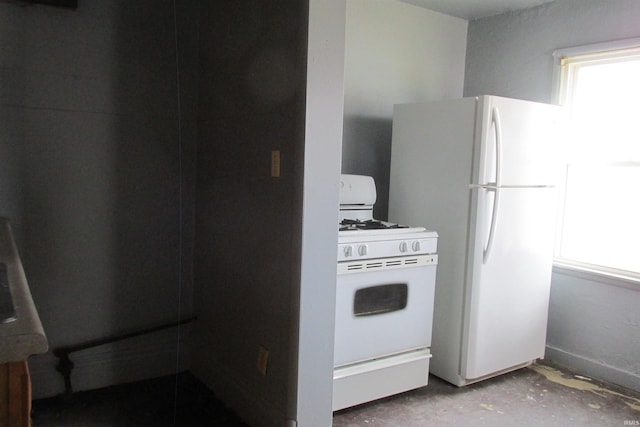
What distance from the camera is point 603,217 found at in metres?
3.17

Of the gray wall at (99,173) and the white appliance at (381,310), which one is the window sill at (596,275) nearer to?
the white appliance at (381,310)

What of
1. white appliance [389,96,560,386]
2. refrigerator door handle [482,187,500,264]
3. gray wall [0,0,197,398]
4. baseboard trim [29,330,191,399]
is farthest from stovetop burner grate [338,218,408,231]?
baseboard trim [29,330,191,399]

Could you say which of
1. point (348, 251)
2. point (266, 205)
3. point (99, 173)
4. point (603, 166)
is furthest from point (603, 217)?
point (99, 173)

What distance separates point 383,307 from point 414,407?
544mm

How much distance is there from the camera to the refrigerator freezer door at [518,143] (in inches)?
109

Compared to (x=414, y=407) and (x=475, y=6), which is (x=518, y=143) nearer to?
(x=475, y=6)

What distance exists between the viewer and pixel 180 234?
2893 millimetres

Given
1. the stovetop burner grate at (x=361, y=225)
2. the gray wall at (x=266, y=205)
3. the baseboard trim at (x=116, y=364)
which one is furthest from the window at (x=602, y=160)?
the baseboard trim at (x=116, y=364)

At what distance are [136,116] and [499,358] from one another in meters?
2.37

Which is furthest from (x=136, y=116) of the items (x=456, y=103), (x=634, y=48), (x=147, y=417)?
(x=634, y=48)

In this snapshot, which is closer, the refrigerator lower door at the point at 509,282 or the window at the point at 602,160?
the refrigerator lower door at the point at 509,282

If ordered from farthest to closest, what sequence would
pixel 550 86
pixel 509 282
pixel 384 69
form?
1. pixel 384 69
2. pixel 550 86
3. pixel 509 282

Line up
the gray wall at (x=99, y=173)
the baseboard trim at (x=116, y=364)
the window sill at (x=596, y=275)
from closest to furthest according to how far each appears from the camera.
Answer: the gray wall at (x=99, y=173), the baseboard trim at (x=116, y=364), the window sill at (x=596, y=275)

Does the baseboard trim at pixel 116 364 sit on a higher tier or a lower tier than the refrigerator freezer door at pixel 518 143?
lower
